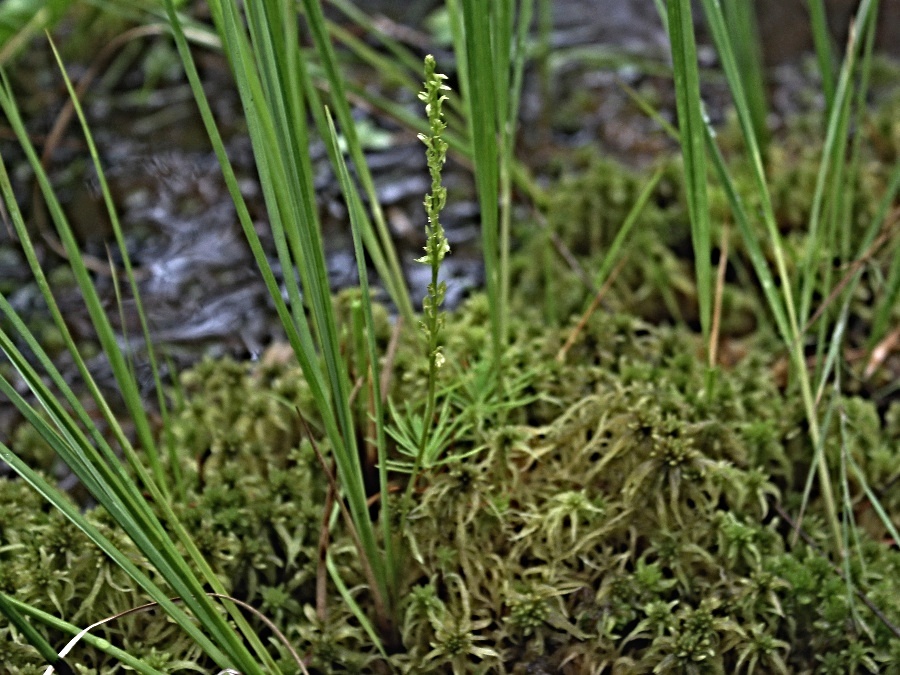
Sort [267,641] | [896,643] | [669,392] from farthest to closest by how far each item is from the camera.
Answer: [669,392]
[267,641]
[896,643]

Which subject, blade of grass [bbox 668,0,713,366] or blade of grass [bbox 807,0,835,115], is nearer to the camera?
blade of grass [bbox 668,0,713,366]

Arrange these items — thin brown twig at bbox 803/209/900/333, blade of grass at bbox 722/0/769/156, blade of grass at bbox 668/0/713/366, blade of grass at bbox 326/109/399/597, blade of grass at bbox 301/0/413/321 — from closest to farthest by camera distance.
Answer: blade of grass at bbox 326/109/399/597 → blade of grass at bbox 668/0/713/366 → blade of grass at bbox 301/0/413/321 → thin brown twig at bbox 803/209/900/333 → blade of grass at bbox 722/0/769/156

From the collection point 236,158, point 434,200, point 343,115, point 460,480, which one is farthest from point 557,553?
point 236,158

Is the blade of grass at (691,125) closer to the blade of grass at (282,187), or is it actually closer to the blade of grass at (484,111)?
the blade of grass at (484,111)

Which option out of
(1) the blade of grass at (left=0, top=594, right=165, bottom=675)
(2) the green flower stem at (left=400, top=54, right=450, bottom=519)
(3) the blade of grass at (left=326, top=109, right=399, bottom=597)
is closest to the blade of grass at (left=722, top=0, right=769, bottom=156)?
(3) the blade of grass at (left=326, top=109, right=399, bottom=597)

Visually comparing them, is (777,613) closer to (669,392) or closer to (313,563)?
(669,392)

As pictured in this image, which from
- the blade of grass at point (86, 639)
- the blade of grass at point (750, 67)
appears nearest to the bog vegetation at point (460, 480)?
the blade of grass at point (86, 639)

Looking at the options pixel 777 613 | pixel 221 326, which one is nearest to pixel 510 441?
pixel 777 613

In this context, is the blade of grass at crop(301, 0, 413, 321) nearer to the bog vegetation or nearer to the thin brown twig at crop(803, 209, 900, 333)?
the bog vegetation
